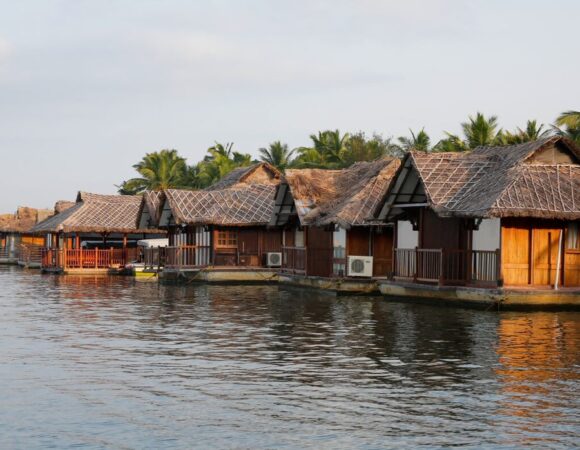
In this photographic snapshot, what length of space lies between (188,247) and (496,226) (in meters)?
22.1

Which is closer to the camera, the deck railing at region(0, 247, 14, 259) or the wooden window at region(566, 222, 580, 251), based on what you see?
the wooden window at region(566, 222, 580, 251)

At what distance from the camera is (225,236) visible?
4784 cm

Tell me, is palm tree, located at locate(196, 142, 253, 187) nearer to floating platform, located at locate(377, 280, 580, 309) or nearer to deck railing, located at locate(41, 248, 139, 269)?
deck railing, located at locate(41, 248, 139, 269)

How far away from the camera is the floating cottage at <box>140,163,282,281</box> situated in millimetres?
46156

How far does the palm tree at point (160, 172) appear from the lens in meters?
79.8

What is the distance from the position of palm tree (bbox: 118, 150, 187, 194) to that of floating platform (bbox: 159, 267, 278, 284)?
3371cm

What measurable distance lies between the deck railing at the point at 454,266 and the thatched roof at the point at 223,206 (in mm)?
16228

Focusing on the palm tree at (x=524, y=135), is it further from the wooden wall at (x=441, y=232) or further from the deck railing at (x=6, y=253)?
the deck railing at (x=6, y=253)

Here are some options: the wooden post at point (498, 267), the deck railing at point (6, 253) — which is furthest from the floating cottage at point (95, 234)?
the wooden post at point (498, 267)

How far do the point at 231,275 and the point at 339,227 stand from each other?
388 inches

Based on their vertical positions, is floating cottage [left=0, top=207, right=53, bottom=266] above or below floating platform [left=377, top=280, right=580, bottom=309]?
above

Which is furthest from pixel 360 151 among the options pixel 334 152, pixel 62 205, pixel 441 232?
pixel 441 232

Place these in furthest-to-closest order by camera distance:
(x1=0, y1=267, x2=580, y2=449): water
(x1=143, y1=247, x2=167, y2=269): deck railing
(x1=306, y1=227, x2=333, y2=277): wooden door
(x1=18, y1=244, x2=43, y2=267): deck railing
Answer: (x1=18, y1=244, x2=43, y2=267): deck railing, (x1=143, y1=247, x2=167, y2=269): deck railing, (x1=306, y1=227, x2=333, y2=277): wooden door, (x1=0, y1=267, x2=580, y2=449): water

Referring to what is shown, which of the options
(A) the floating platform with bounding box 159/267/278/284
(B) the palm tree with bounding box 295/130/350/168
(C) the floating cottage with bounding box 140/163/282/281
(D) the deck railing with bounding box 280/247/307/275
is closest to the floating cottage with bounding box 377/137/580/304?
(D) the deck railing with bounding box 280/247/307/275
